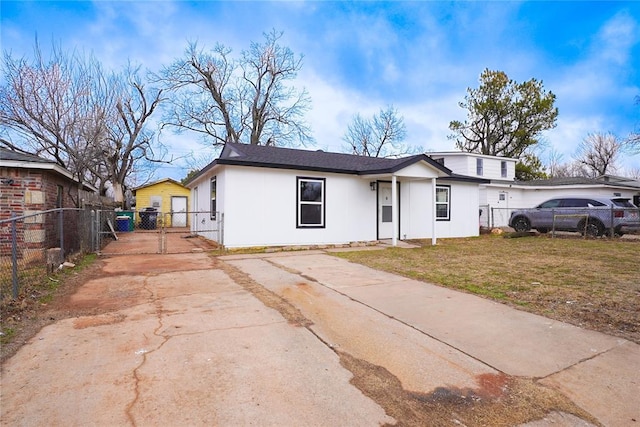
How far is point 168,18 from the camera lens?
12469 millimetres

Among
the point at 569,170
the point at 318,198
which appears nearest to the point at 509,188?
the point at 318,198

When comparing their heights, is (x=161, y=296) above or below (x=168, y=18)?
below

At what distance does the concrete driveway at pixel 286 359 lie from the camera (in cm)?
236

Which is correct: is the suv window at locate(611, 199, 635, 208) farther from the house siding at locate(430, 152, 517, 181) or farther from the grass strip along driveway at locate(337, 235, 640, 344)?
the house siding at locate(430, 152, 517, 181)

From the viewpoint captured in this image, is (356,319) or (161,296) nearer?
(356,319)

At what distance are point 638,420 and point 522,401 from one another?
677mm

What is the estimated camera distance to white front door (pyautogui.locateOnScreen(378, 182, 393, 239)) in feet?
42.3

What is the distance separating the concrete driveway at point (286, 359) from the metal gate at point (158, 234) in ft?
17.1

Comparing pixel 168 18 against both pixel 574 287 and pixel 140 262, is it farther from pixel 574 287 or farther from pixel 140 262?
pixel 574 287

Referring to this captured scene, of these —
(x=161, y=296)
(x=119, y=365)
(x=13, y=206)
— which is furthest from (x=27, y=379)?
(x=13, y=206)

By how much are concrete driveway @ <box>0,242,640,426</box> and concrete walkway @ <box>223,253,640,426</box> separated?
0.05ft

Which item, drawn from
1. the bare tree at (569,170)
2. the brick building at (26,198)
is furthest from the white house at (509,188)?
the brick building at (26,198)

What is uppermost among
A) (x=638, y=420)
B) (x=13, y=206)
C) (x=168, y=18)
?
(x=168, y=18)

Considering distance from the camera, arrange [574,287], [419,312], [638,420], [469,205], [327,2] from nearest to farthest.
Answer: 1. [638,420]
2. [419,312]
3. [574,287]
4. [327,2]
5. [469,205]
